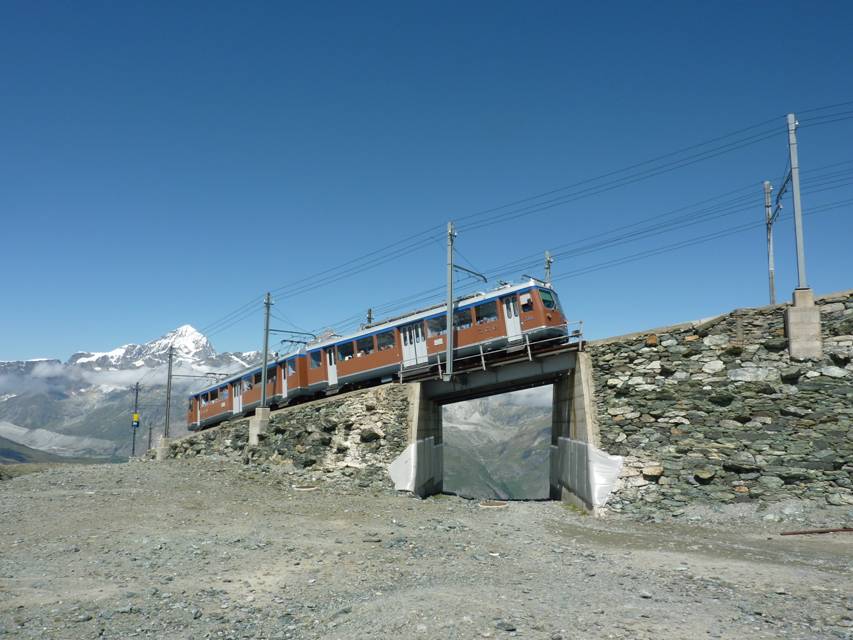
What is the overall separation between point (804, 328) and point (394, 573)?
15516mm

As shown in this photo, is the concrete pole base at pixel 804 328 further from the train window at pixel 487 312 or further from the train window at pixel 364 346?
the train window at pixel 364 346

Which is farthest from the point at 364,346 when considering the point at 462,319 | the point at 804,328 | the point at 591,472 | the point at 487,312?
the point at 804,328

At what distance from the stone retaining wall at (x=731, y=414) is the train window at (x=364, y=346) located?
48.8 ft

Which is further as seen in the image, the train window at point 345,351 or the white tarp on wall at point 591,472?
the train window at point 345,351

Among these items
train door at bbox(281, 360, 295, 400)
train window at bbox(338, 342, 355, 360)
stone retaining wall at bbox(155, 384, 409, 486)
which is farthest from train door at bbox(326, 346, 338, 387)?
stone retaining wall at bbox(155, 384, 409, 486)

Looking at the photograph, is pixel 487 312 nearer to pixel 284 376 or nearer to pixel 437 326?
pixel 437 326

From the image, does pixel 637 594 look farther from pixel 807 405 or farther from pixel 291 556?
pixel 807 405

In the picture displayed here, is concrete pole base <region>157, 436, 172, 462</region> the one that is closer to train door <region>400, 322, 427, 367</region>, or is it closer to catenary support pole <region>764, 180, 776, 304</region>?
train door <region>400, 322, 427, 367</region>

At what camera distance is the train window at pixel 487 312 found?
27938mm

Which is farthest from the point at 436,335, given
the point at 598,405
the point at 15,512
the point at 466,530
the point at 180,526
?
the point at 15,512

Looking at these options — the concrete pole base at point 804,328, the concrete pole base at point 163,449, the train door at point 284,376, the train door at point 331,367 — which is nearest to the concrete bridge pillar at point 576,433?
the concrete pole base at point 804,328

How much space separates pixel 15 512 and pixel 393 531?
39.4ft

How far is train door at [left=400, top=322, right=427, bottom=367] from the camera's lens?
30.0 metres

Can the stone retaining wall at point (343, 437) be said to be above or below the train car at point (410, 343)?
below
